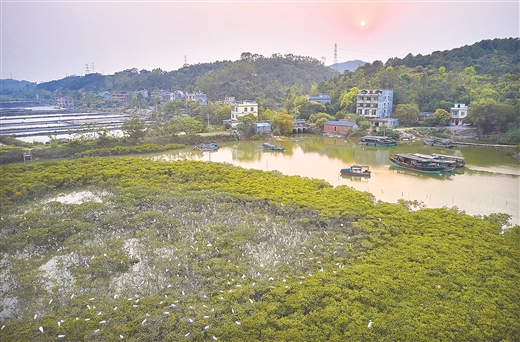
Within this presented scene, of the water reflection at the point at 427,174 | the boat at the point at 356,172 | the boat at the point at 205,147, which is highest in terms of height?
the boat at the point at 205,147

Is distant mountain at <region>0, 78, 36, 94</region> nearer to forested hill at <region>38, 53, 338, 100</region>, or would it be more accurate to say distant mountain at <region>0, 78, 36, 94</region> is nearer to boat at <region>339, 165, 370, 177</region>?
boat at <region>339, 165, 370, 177</region>

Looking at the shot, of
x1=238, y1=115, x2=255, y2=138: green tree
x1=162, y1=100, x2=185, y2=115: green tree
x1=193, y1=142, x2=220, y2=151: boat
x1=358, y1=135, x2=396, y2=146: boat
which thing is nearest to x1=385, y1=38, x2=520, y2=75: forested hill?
x1=358, y1=135, x2=396, y2=146: boat

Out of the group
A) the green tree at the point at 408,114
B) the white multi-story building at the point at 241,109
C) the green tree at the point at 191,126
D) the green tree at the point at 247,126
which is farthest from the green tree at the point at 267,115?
the green tree at the point at 408,114

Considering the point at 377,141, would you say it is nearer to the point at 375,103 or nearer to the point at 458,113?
the point at 375,103

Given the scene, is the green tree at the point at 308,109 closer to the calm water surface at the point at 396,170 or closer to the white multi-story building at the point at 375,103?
the white multi-story building at the point at 375,103

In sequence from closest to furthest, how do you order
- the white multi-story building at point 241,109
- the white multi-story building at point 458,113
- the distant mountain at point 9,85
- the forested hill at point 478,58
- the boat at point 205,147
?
the distant mountain at point 9,85, the boat at point 205,147, the white multi-story building at point 458,113, the white multi-story building at point 241,109, the forested hill at point 478,58

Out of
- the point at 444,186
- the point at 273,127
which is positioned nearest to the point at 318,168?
the point at 444,186
